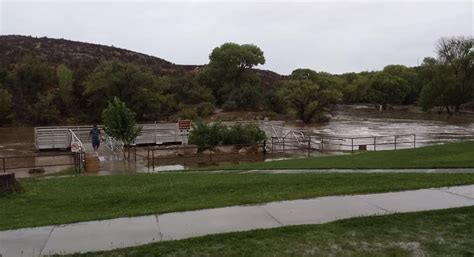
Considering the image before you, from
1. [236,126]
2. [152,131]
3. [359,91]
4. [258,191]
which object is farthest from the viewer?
[359,91]

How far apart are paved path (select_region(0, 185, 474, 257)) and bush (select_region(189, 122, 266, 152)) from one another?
22.0m

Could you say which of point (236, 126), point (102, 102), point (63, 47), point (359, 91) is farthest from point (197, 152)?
point (63, 47)

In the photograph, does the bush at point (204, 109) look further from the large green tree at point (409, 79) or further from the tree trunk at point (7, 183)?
the tree trunk at point (7, 183)

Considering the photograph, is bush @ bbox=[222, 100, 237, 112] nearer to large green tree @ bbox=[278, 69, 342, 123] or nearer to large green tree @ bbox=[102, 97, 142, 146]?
large green tree @ bbox=[278, 69, 342, 123]

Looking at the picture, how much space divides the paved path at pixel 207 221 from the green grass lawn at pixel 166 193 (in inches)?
18.9

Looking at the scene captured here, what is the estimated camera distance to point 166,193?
10555 millimetres

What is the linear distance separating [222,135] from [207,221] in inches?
958

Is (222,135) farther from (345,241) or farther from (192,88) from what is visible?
(192,88)

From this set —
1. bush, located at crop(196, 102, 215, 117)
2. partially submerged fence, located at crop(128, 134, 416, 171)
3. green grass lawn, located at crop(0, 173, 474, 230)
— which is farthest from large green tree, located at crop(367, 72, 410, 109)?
green grass lawn, located at crop(0, 173, 474, 230)

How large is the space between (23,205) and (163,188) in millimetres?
3017

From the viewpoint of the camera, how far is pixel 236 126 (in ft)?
Answer: 109

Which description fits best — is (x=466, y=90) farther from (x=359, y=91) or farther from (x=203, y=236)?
(x=203, y=236)

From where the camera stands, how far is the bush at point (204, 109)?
79.9 meters

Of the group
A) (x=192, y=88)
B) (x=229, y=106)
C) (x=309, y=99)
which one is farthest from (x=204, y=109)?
(x=309, y=99)
